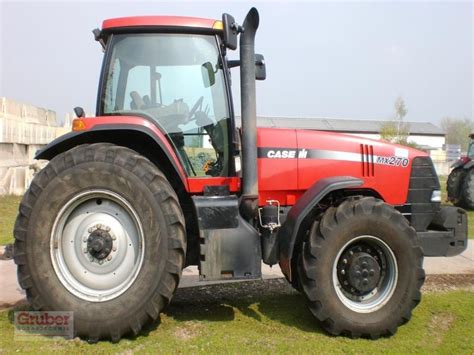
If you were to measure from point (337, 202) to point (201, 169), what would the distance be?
1240 mm

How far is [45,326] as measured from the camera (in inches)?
136

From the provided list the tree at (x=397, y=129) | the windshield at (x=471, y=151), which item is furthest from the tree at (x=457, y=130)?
the windshield at (x=471, y=151)

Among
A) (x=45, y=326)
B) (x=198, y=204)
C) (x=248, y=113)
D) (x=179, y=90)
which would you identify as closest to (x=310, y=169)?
(x=248, y=113)

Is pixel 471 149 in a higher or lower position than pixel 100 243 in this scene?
→ higher

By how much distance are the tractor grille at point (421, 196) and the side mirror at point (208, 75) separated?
212 centimetres

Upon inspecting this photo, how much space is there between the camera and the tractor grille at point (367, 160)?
A: 13.6 ft

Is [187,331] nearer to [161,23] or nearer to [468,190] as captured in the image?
[161,23]

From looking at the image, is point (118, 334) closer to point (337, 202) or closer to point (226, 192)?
point (226, 192)

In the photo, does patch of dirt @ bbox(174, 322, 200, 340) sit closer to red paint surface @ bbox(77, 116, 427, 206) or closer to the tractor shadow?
the tractor shadow

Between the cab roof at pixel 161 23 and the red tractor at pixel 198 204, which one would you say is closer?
the red tractor at pixel 198 204

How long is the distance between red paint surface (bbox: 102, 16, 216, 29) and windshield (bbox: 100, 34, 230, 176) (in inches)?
3.7

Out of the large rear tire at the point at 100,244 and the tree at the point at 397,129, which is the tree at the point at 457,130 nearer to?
the tree at the point at 397,129

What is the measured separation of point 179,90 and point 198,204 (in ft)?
3.43

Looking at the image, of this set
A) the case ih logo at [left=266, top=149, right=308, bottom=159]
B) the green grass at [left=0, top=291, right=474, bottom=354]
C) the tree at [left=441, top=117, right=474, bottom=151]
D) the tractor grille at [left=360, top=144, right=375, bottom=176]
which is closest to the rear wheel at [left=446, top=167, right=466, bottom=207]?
the green grass at [left=0, top=291, right=474, bottom=354]
